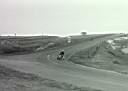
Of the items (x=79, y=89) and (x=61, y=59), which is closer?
(x=79, y=89)

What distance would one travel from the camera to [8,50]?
220 feet

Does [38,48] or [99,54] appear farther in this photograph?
[38,48]

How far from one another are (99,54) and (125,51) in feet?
18.1

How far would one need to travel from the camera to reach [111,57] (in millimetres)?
47438

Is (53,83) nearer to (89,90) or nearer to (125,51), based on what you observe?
(89,90)

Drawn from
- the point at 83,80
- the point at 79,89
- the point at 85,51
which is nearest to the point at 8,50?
the point at 85,51

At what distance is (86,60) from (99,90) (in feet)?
81.7

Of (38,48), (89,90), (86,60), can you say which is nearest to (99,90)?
(89,90)

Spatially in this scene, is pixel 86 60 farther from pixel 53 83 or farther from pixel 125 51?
pixel 53 83

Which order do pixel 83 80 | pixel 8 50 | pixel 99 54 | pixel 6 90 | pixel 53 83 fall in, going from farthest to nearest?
pixel 8 50, pixel 99 54, pixel 83 80, pixel 53 83, pixel 6 90

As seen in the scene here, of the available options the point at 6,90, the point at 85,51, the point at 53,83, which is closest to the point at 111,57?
the point at 85,51

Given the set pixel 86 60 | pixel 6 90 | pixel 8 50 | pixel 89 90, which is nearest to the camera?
pixel 6 90

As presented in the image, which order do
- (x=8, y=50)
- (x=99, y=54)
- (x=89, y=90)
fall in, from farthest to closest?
1. (x=8, y=50)
2. (x=99, y=54)
3. (x=89, y=90)

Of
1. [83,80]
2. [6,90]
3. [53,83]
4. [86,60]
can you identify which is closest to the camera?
[6,90]
